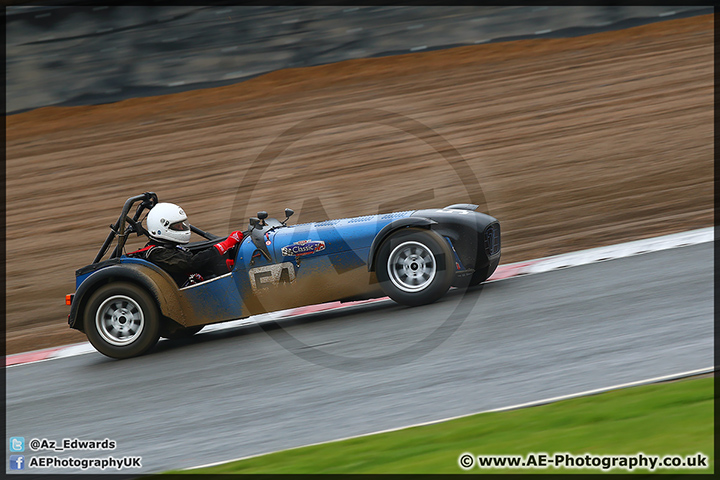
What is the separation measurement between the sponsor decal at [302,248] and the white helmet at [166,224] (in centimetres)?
108

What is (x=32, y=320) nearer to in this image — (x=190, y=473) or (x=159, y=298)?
(x=159, y=298)

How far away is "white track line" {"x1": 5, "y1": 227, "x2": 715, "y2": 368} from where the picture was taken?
8.53m

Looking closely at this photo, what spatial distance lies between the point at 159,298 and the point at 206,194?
22.4ft

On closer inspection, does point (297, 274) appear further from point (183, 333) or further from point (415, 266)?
point (183, 333)

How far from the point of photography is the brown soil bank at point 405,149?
11.2m

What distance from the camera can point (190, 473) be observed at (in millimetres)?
4777

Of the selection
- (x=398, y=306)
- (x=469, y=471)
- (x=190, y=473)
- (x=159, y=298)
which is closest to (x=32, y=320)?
(x=159, y=298)

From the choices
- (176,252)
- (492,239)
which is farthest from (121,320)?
(492,239)

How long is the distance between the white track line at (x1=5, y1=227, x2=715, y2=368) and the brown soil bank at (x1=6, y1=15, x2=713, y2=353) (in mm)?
407

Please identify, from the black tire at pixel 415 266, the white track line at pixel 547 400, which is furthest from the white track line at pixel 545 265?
the white track line at pixel 547 400

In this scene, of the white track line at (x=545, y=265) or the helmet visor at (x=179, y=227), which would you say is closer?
the helmet visor at (x=179, y=227)

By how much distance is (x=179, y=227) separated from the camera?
7699mm

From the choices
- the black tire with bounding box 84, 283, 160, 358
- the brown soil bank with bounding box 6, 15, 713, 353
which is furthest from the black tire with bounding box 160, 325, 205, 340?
the brown soil bank with bounding box 6, 15, 713, 353

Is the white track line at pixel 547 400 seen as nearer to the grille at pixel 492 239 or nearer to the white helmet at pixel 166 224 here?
the grille at pixel 492 239
